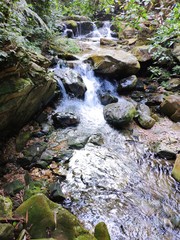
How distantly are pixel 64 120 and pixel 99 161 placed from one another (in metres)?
1.79

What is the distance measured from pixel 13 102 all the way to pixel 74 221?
258 cm

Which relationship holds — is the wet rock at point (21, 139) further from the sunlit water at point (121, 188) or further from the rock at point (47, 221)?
the rock at point (47, 221)

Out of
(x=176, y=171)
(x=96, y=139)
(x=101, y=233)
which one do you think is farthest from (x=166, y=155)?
(x=101, y=233)

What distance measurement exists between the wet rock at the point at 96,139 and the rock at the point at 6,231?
142 inches

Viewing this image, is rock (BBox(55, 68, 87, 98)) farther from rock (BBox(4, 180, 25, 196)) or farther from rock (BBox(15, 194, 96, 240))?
rock (BBox(15, 194, 96, 240))

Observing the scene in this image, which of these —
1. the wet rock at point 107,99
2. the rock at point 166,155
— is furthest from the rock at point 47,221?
the wet rock at point 107,99

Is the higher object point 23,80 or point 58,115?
point 23,80

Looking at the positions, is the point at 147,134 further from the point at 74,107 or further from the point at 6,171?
the point at 6,171

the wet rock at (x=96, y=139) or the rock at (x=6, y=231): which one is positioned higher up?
the rock at (x=6, y=231)

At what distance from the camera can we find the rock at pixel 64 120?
18.6 ft

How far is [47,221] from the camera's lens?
2.04 meters

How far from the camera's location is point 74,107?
6699 mm

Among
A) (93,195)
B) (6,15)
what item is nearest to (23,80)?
(6,15)

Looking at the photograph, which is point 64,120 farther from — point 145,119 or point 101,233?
point 101,233
